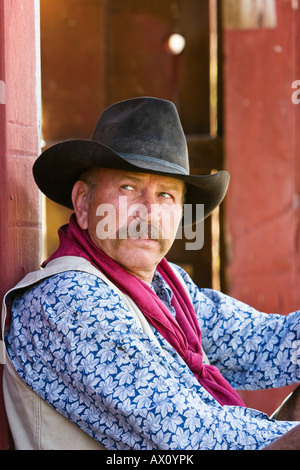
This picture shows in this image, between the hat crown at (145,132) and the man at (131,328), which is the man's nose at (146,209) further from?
the hat crown at (145,132)

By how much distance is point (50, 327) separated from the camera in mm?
2025

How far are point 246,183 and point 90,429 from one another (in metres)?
2.54

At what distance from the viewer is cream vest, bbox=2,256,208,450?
6.75 ft

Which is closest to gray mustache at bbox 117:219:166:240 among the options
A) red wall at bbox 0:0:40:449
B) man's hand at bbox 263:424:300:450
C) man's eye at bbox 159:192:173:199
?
man's eye at bbox 159:192:173:199

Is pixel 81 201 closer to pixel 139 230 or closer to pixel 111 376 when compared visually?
pixel 139 230

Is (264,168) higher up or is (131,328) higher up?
(264,168)

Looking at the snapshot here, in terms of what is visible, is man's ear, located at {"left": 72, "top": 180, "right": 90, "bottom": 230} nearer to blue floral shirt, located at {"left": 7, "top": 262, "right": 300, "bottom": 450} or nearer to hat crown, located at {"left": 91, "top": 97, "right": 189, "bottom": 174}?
hat crown, located at {"left": 91, "top": 97, "right": 189, "bottom": 174}

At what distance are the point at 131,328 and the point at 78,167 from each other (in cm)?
62

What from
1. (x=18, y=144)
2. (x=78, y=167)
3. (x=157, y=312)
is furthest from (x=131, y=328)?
(x=18, y=144)

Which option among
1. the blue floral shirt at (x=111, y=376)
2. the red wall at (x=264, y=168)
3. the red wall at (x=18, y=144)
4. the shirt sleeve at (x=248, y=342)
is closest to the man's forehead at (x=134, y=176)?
the red wall at (x=18, y=144)

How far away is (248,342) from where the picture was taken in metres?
2.67

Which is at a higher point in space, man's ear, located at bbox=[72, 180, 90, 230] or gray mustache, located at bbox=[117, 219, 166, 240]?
man's ear, located at bbox=[72, 180, 90, 230]

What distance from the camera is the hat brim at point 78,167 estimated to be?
7.30 ft

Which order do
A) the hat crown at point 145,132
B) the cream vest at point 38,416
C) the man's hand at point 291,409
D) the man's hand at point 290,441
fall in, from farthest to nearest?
the man's hand at point 291,409, the hat crown at point 145,132, the cream vest at point 38,416, the man's hand at point 290,441
